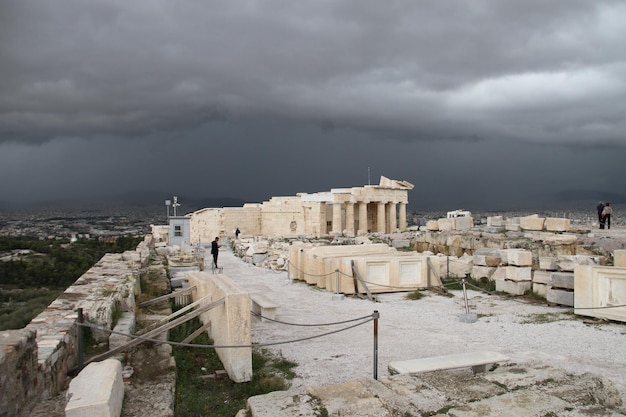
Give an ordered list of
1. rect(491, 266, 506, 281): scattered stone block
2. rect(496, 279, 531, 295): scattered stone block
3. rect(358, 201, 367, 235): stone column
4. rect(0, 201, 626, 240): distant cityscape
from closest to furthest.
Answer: rect(496, 279, 531, 295): scattered stone block → rect(491, 266, 506, 281): scattered stone block → rect(358, 201, 367, 235): stone column → rect(0, 201, 626, 240): distant cityscape

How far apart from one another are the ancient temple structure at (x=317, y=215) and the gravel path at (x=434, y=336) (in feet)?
73.7

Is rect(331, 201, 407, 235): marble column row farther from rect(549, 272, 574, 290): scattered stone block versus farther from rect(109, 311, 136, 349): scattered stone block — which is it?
rect(109, 311, 136, 349): scattered stone block

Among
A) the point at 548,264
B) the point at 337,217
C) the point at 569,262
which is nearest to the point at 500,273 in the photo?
the point at 548,264

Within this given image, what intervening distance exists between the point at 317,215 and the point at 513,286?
24163 mm

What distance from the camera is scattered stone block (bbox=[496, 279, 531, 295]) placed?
35.5 feet

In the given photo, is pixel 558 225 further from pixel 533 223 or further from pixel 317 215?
pixel 317 215

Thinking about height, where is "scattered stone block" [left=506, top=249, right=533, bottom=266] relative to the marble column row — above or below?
below

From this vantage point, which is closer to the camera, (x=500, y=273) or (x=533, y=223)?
(x=500, y=273)

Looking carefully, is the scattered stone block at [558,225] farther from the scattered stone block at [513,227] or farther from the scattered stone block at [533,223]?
the scattered stone block at [513,227]

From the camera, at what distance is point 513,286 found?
35.9ft

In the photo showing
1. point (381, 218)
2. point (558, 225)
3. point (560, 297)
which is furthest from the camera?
point (381, 218)

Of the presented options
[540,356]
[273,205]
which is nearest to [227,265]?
[540,356]

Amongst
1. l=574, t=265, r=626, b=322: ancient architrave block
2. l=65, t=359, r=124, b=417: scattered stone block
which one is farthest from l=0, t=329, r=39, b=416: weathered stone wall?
l=574, t=265, r=626, b=322: ancient architrave block

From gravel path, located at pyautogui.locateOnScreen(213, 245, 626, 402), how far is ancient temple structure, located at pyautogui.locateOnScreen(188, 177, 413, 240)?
22.5m
